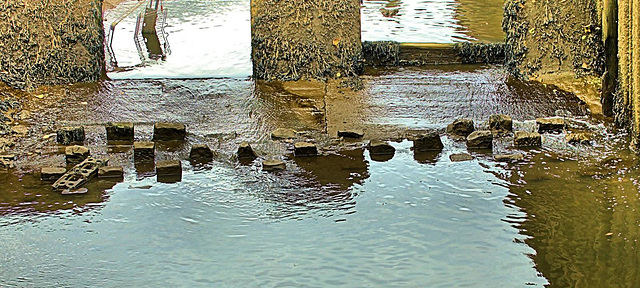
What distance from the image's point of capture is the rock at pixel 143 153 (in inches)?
197

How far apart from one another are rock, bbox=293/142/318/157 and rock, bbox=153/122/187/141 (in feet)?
2.83

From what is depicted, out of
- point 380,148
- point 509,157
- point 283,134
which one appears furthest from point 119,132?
point 509,157

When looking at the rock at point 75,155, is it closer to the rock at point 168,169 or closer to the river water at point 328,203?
the river water at point 328,203

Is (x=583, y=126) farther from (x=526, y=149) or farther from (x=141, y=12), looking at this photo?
(x=141, y=12)

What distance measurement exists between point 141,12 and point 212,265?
7569 mm

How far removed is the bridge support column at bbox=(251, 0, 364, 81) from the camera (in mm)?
6781

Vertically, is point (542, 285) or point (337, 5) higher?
point (337, 5)

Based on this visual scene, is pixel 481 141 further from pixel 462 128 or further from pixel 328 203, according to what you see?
pixel 328 203

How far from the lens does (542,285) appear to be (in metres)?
3.37

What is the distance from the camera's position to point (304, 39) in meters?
6.84

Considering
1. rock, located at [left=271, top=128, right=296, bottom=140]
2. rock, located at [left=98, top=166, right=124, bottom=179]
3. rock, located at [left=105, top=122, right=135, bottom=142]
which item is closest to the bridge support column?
rock, located at [left=271, top=128, right=296, bottom=140]

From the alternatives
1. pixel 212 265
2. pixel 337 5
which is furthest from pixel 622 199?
pixel 337 5

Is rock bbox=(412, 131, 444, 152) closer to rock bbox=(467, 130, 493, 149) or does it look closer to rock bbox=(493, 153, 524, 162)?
rock bbox=(467, 130, 493, 149)

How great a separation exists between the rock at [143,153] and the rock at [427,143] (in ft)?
5.50
